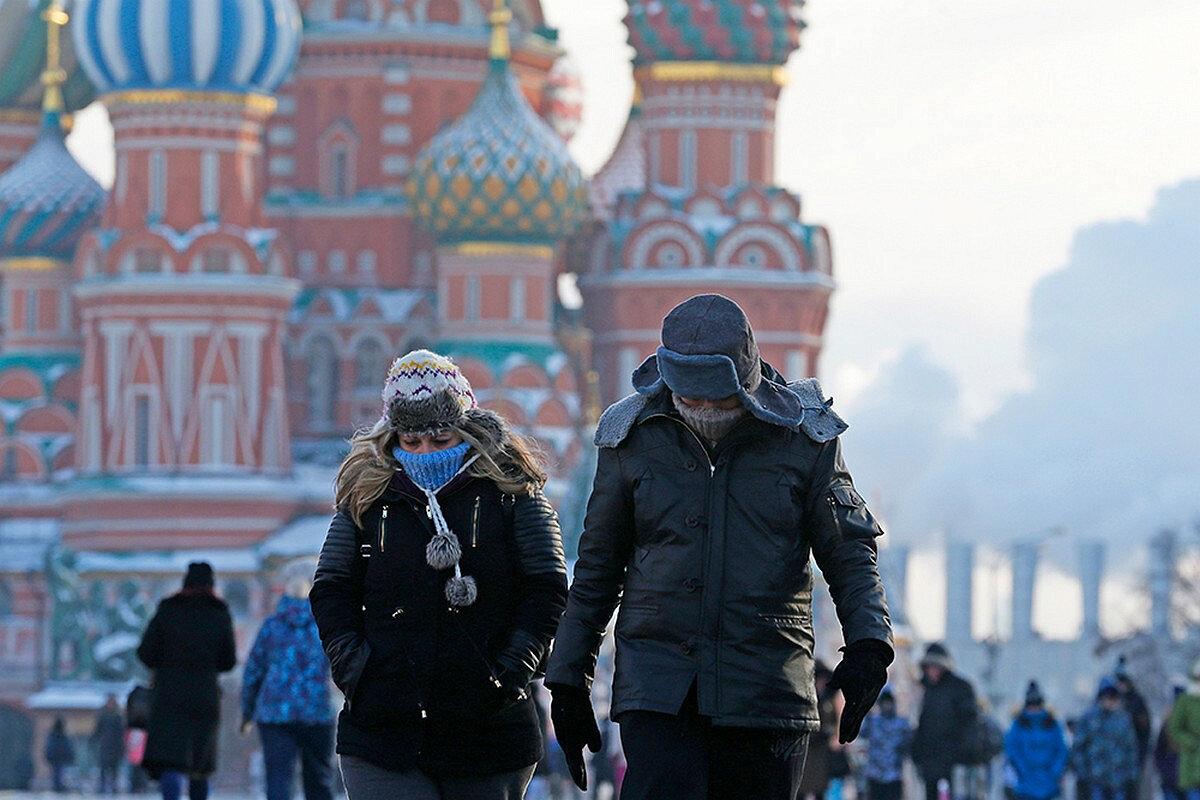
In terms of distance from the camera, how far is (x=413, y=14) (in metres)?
43.5

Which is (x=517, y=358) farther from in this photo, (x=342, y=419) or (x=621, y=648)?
(x=621, y=648)

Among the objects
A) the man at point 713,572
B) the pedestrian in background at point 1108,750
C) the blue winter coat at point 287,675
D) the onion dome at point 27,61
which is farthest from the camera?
the onion dome at point 27,61

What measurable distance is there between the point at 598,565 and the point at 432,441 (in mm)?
659

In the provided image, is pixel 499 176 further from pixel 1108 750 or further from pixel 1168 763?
pixel 1108 750

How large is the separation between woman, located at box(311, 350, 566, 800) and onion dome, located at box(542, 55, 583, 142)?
126 ft

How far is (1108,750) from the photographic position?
56.2 ft

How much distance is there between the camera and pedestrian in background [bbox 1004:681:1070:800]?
16219 millimetres

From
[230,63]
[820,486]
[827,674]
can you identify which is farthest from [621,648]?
[230,63]

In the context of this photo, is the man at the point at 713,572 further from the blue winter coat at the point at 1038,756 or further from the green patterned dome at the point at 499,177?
the green patterned dome at the point at 499,177

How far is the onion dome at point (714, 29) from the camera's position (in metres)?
41.0

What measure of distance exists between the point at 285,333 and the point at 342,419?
1.35 meters

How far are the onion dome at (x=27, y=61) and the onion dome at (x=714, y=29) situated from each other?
6.95 meters

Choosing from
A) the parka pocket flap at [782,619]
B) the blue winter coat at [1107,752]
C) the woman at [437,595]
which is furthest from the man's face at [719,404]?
the blue winter coat at [1107,752]

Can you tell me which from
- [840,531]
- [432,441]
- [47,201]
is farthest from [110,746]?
[840,531]
